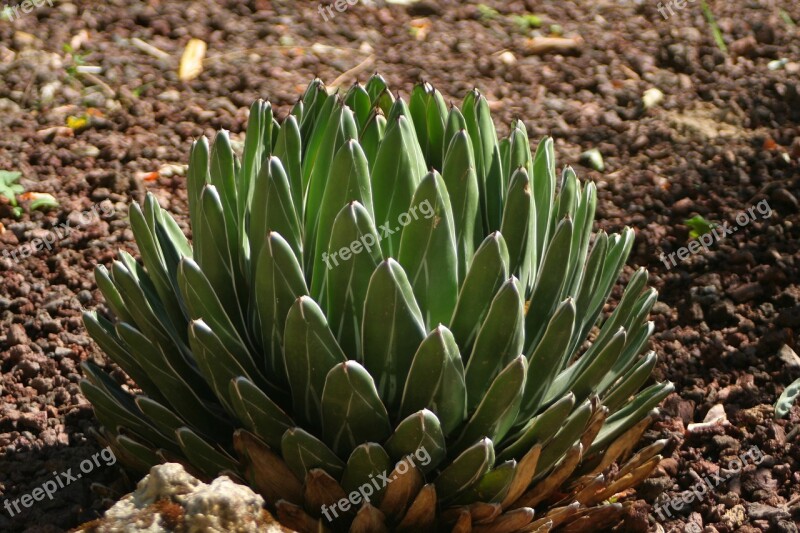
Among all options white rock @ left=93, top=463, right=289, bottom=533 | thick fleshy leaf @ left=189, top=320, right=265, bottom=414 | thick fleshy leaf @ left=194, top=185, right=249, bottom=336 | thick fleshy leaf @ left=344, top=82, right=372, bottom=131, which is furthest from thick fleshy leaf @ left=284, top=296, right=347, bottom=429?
thick fleshy leaf @ left=344, top=82, right=372, bottom=131

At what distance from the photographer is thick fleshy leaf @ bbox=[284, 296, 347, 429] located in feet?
6.35

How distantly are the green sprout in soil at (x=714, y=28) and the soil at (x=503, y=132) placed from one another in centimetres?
3

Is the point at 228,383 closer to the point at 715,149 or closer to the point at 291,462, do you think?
the point at 291,462

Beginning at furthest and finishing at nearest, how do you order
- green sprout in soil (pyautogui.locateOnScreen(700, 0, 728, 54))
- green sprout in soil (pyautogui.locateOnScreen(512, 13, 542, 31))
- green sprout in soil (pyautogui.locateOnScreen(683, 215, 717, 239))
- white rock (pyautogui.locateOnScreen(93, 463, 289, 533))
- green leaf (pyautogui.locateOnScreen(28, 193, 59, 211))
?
green sprout in soil (pyautogui.locateOnScreen(512, 13, 542, 31)), green sprout in soil (pyautogui.locateOnScreen(700, 0, 728, 54)), green leaf (pyautogui.locateOnScreen(28, 193, 59, 211)), green sprout in soil (pyautogui.locateOnScreen(683, 215, 717, 239)), white rock (pyautogui.locateOnScreen(93, 463, 289, 533))

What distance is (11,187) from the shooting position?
11.2ft

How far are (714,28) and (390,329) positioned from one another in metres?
2.83

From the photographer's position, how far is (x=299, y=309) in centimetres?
193

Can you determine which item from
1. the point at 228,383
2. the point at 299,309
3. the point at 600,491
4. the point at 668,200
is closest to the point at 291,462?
the point at 228,383

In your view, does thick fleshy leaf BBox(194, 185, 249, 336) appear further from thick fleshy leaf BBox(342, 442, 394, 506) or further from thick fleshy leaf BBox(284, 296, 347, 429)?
thick fleshy leaf BBox(342, 442, 394, 506)

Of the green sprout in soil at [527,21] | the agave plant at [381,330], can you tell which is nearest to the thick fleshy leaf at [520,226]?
the agave plant at [381,330]

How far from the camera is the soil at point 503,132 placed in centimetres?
263

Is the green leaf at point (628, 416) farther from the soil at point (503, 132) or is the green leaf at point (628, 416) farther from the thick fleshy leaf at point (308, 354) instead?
the thick fleshy leaf at point (308, 354)

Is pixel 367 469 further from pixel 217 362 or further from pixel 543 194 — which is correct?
pixel 543 194

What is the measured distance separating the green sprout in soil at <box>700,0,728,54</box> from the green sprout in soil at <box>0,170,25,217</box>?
8.90 ft
